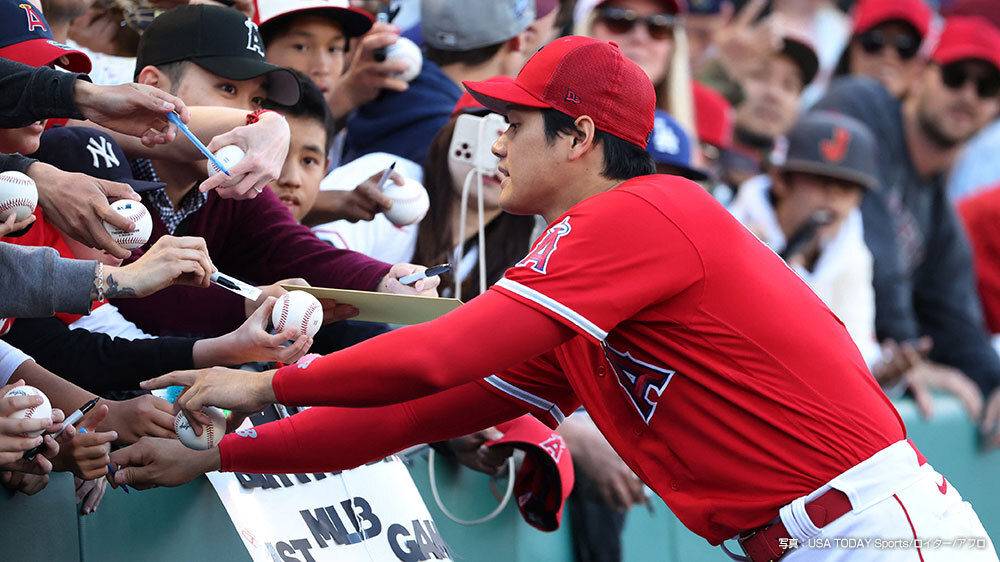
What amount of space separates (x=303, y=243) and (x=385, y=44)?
1.33m

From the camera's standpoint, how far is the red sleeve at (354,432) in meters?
3.17

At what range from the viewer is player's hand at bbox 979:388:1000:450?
6.90m

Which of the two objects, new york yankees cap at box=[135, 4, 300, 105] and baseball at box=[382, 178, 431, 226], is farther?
baseball at box=[382, 178, 431, 226]

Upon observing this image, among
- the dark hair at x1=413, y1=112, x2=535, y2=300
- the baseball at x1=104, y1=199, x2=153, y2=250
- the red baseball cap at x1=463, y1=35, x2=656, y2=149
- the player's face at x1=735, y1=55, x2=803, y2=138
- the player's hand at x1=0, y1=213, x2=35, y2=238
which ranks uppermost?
the red baseball cap at x1=463, y1=35, x2=656, y2=149

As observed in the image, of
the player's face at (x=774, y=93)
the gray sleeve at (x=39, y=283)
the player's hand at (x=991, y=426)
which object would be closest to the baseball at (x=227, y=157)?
the gray sleeve at (x=39, y=283)

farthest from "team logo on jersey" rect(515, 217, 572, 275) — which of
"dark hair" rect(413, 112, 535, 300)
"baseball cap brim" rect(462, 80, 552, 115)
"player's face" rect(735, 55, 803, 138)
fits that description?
"player's face" rect(735, 55, 803, 138)

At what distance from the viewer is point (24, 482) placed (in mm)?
2885

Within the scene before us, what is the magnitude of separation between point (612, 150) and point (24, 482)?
163cm

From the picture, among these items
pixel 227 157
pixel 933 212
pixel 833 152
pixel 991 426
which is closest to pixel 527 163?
pixel 227 157

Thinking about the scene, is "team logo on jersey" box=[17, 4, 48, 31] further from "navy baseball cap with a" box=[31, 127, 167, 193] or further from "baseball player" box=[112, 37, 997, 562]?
"baseball player" box=[112, 37, 997, 562]

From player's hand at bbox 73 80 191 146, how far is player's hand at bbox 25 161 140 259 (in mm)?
155

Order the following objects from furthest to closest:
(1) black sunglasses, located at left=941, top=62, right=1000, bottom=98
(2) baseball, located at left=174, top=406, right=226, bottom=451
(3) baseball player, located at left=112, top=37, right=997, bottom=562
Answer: (1) black sunglasses, located at left=941, top=62, right=1000, bottom=98
(2) baseball, located at left=174, top=406, right=226, bottom=451
(3) baseball player, located at left=112, top=37, right=997, bottom=562

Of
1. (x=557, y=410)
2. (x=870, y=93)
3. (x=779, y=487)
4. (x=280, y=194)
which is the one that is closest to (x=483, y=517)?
(x=557, y=410)

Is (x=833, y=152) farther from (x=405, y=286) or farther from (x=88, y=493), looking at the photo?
(x=88, y=493)
